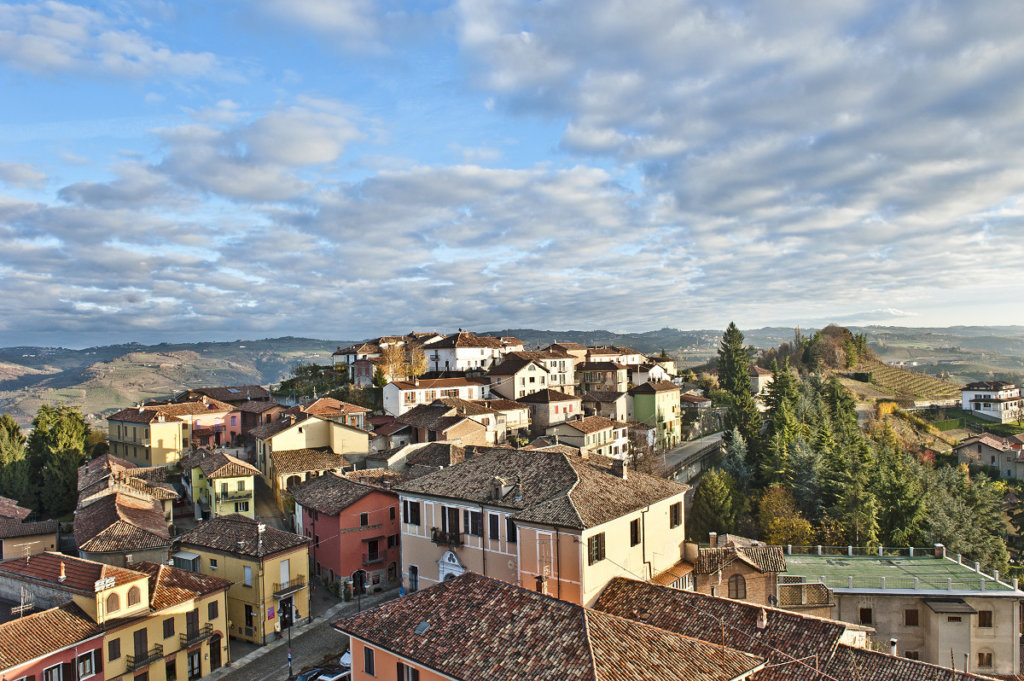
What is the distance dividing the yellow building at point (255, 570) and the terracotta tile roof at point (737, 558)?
72.5 ft

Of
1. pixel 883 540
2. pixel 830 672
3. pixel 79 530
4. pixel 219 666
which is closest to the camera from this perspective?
pixel 830 672

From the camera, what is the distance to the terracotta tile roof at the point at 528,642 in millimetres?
16562

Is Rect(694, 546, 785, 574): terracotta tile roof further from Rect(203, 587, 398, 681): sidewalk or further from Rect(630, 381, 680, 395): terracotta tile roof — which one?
Rect(630, 381, 680, 395): terracotta tile roof

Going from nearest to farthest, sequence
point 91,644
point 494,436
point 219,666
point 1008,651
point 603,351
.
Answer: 1. point 91,644
2. point 219,666
3. point 1008,651
4. point 494,436
5. point 603,351

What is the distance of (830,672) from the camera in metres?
19.9

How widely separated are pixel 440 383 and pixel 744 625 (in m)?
57.2

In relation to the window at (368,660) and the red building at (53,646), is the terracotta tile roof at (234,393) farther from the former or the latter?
the window at (368,660)

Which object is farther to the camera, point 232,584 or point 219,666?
point 232,584

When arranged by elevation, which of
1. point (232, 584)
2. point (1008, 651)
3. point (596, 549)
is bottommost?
point (1008, 651)

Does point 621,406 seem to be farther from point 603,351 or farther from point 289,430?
point 289,430

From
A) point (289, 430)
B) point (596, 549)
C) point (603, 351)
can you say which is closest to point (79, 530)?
point (289, 430)

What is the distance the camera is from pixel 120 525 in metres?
35.7

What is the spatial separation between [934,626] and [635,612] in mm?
20018

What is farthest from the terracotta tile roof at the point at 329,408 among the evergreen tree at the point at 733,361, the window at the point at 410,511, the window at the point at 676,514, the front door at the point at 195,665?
the evergreen tree at the point at 733,361
